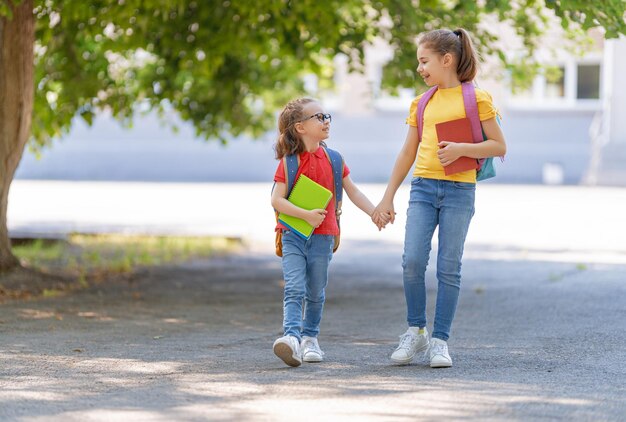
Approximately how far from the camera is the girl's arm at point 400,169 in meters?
6.36

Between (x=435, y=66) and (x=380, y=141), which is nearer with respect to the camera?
(x=435, y=66)

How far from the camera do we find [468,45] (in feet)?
20.7

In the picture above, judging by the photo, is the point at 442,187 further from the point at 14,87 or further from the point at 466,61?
the point at 14,87

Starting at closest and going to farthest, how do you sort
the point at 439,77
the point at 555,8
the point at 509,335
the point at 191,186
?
the point at 439,77 < the point at 509,335 < the point at 555,8 < the point at 191,186

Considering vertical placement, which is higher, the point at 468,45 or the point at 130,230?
the point at 468,45

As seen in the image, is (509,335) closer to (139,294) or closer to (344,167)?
(344,167)

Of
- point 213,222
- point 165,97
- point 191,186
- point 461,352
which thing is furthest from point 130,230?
point 191,186

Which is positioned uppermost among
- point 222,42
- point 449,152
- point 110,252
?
point 222,42

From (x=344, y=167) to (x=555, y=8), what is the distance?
10.7ft

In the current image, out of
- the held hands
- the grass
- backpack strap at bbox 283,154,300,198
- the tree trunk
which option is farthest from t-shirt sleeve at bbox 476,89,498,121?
the grass

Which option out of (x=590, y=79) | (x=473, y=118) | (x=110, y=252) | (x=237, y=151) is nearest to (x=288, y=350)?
(x=473, y=118)

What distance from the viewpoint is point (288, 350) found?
5992 mm

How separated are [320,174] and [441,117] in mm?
722

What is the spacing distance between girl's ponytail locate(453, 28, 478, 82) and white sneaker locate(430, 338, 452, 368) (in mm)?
1402
